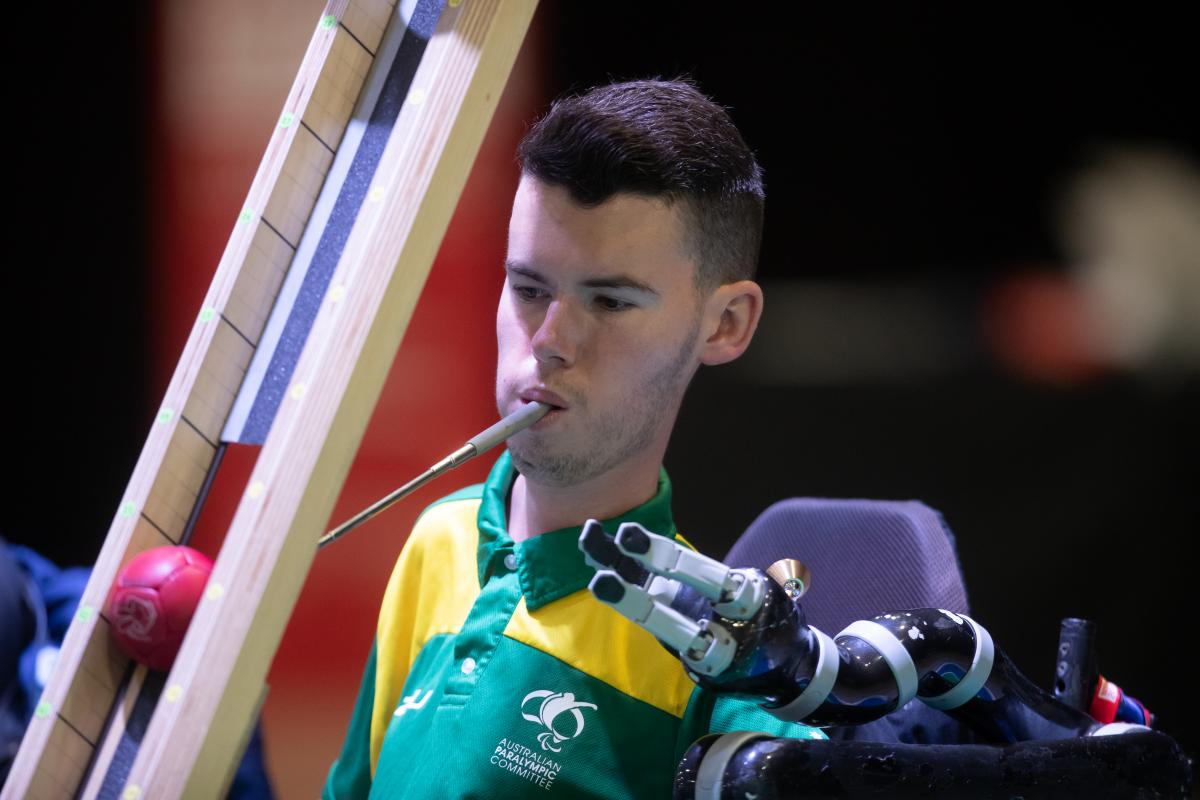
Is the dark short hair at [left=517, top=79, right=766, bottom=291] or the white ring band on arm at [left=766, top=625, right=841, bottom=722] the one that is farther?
the dark short hair at [left=517, top=79, right=766, bottom=291]

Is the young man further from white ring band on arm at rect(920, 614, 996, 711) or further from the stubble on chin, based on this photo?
white ring band on arm at rect(920, 614, 996, 711)

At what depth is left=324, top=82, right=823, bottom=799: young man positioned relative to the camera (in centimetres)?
88

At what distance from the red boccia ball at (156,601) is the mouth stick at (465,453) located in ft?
0.25

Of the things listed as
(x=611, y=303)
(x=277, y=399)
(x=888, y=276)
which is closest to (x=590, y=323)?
(x=611, y=303)

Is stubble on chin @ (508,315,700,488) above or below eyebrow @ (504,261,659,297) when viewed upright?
below

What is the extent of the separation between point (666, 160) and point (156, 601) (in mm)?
463

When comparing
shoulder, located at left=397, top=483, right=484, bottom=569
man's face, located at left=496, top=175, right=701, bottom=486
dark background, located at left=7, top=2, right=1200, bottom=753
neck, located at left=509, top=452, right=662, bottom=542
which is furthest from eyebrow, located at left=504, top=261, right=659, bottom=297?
dark background, located at left=7, top=2, right=1200, bottom=753

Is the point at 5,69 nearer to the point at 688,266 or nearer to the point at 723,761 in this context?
the point at 688,266

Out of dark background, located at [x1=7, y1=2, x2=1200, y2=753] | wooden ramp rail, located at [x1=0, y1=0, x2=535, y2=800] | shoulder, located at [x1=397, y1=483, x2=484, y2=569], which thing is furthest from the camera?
dark background, located at [x1=7, y1=2, x2=1200, y2=753]

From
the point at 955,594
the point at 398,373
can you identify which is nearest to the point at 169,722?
the point at 955,594

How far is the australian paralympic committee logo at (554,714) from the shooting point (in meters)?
0.89

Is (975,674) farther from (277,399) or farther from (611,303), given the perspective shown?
(277,399)

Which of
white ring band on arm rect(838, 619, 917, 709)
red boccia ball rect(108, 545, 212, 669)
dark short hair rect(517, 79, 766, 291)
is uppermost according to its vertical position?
dark short hair rect(517, 79, 766, 291)

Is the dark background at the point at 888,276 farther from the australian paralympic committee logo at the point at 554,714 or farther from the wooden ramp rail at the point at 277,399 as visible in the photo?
the wooden ramp rail at the point at 277,399
